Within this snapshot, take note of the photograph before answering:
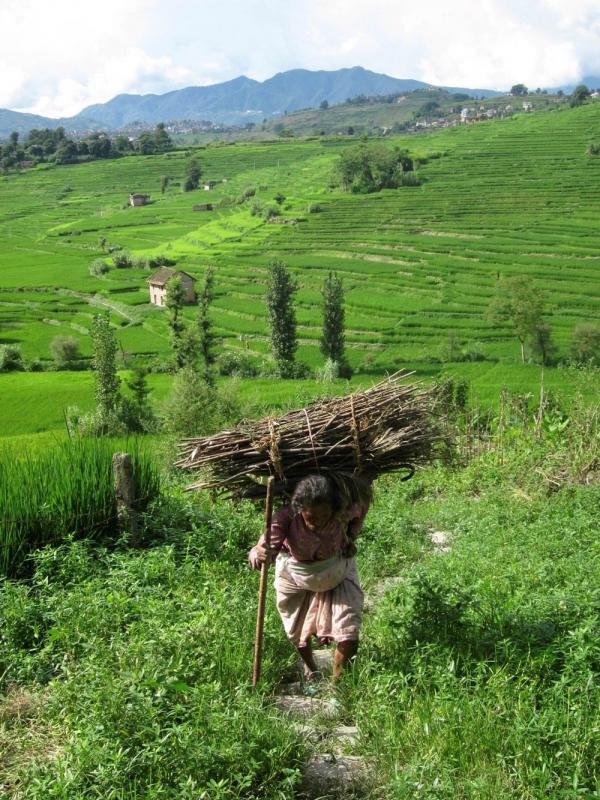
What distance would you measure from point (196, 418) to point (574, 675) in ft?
64.5

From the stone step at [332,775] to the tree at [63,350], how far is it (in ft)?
121

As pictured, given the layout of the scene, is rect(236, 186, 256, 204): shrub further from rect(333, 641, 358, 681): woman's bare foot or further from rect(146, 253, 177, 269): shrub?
rect(333, 641, 358, 681): woman's bare foot

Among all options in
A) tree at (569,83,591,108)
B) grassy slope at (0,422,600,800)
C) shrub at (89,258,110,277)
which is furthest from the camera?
tree at (569,83,591,108)

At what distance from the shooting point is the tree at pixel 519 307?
36031 mm

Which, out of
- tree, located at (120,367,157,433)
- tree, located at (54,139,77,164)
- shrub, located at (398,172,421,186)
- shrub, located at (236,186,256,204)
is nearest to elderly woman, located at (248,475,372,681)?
tree, located at (120,367,157,433)

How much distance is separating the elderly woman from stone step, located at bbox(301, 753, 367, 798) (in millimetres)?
647

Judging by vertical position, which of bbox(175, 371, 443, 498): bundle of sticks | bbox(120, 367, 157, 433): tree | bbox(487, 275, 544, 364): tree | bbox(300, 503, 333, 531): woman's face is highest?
bbox(175, 371, 443, 498): bundle of sticks

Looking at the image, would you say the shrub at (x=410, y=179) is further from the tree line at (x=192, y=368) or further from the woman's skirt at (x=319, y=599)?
the woman's skirt at (x=319, y=599)

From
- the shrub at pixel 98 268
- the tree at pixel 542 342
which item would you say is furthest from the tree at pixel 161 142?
the tree at pixel 542 342

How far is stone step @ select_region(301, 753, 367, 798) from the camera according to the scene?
10.6ft

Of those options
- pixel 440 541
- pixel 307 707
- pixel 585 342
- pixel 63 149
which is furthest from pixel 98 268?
pixel 63 149

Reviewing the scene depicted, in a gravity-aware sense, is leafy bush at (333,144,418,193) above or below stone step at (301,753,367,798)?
above

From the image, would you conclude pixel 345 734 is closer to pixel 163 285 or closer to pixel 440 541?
pixel 440 541

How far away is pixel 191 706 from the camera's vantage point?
348 cm
